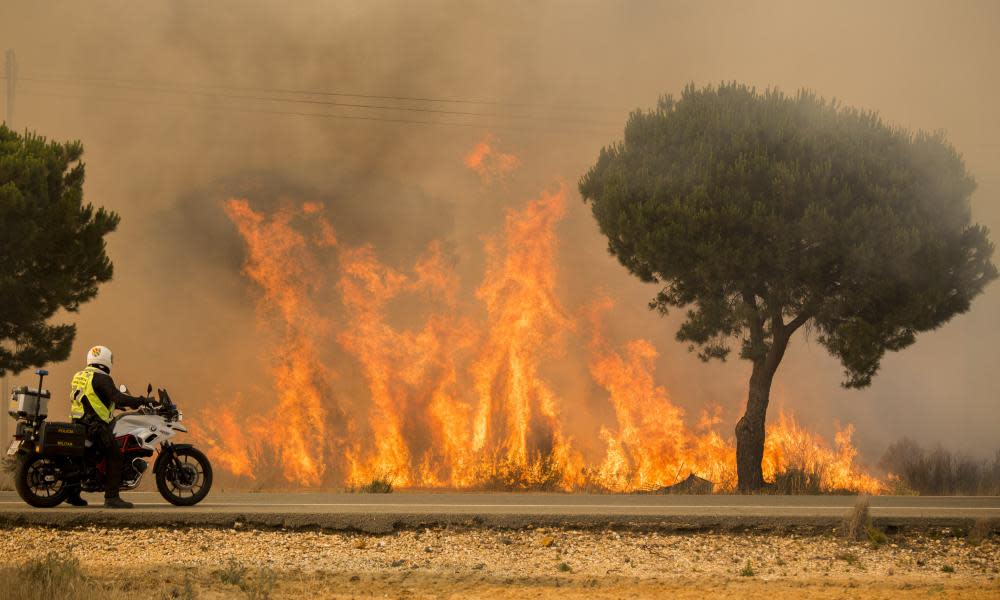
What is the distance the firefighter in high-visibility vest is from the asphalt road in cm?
52

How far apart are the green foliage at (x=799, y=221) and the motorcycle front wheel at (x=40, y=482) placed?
14761 mm

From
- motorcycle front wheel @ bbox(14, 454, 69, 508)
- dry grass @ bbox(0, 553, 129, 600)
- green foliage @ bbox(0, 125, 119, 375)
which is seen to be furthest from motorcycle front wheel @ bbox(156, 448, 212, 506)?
green foliage @ bbox(0, 125, 119, 375)

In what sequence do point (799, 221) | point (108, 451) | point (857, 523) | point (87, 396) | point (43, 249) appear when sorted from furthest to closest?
point (43, 249)
point (799, 221)
point (108, 451)
point (87, 396)
point (857, 523)

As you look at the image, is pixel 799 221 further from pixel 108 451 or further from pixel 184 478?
pixel 108 451

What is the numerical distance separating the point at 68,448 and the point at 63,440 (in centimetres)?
13

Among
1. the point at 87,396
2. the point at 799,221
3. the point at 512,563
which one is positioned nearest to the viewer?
the point at 512,563

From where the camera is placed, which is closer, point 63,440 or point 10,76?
point 63,440

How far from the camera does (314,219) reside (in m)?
36.8

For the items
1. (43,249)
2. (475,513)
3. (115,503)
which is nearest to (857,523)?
(475,513)

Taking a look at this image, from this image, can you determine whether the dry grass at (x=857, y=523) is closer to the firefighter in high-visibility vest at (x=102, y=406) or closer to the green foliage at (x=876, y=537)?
the green foliage at (x=876, y=537)

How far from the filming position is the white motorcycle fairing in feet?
47.7

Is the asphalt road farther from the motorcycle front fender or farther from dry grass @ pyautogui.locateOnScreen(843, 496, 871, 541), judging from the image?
the motorcycle front fender

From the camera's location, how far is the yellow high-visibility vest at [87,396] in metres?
14.2

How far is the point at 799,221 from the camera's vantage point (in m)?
24.6
